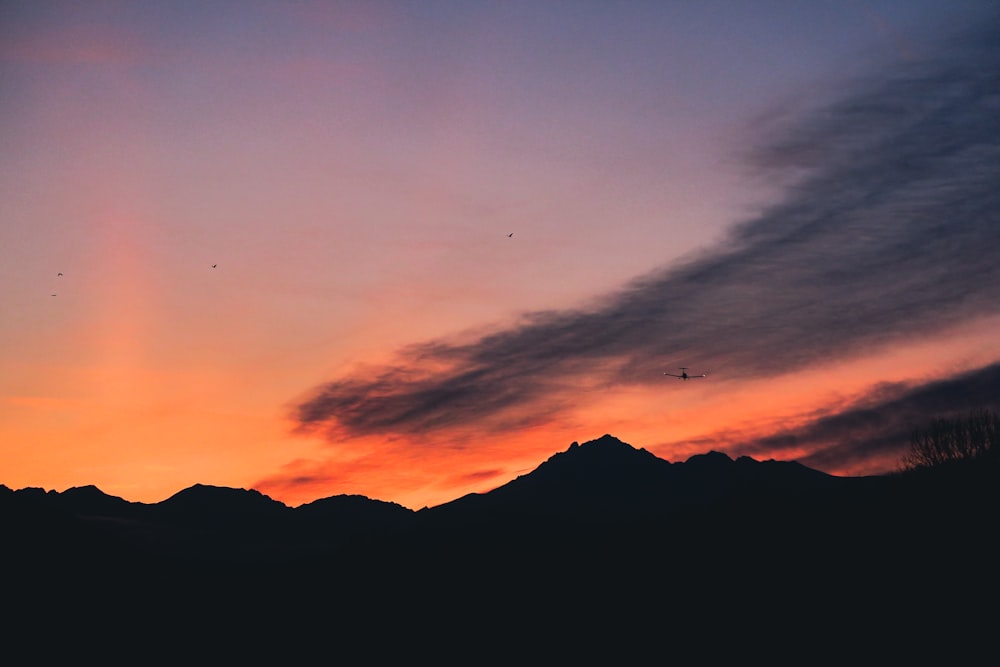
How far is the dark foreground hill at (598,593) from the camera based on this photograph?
328 ft

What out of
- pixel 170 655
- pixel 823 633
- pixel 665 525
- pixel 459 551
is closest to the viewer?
pixel 823 633

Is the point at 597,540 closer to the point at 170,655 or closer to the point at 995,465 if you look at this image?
the point at 995,465

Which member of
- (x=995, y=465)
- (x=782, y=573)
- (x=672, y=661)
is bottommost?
(x=672, y=661)

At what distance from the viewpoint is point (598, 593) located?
134750mm

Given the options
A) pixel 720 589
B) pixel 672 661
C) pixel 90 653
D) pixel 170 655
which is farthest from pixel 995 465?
A: pixel 90 653

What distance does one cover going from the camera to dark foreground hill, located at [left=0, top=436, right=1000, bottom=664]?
100 m

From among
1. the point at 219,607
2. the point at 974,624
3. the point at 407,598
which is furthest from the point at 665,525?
the point at 219,607

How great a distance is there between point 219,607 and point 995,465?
455 feet

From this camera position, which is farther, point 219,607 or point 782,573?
point 219,607

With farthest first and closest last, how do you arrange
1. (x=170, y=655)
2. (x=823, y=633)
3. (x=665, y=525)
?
1. (x=665, y=525)
2. (x=170, y=655)
3. (x=823, y=633)

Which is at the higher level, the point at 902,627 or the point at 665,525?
the point at 665,525

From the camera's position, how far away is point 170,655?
5763 inches

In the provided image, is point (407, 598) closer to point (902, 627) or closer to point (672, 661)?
point (672, 661)

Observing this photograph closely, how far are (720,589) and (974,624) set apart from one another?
123ft
